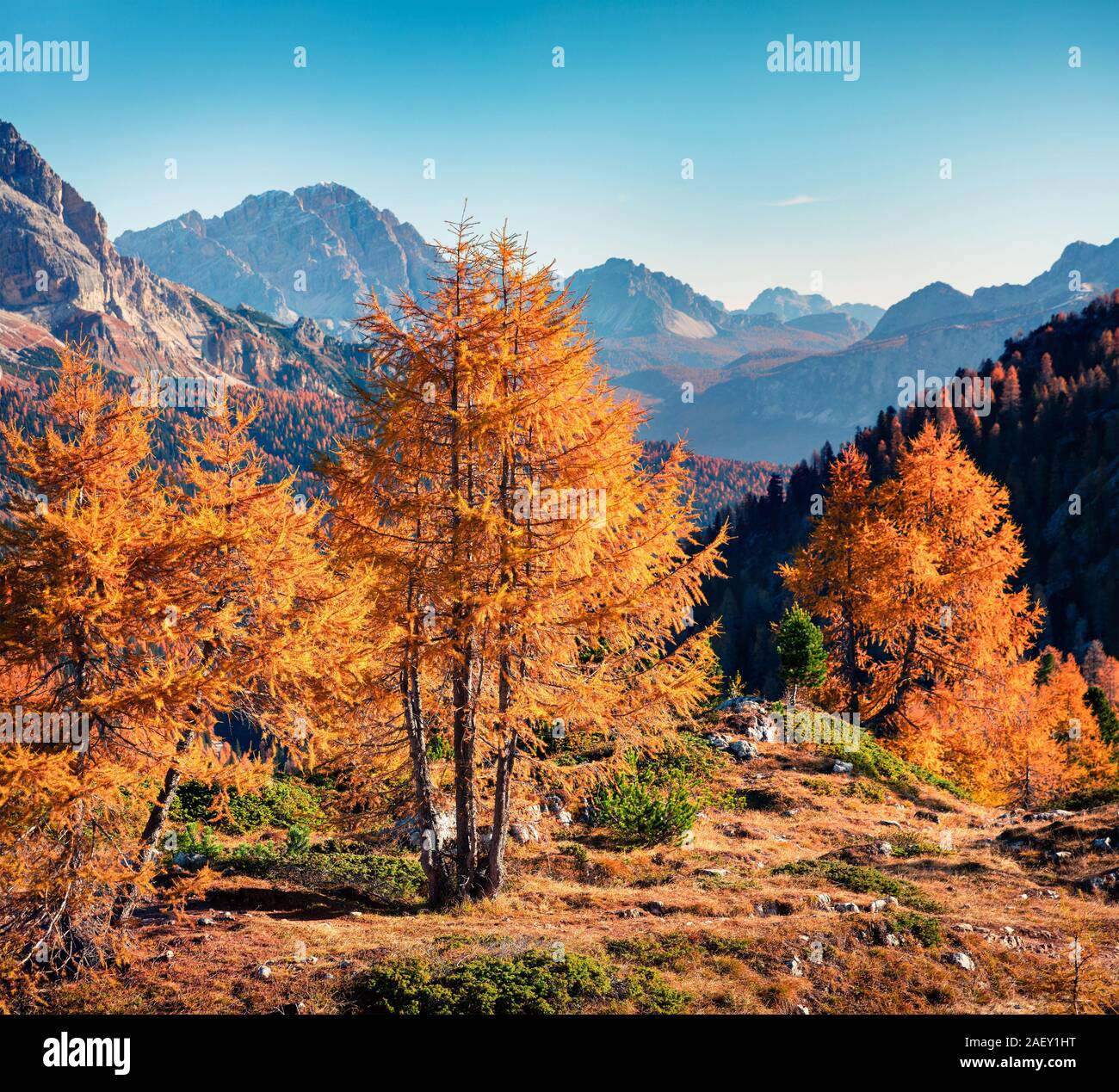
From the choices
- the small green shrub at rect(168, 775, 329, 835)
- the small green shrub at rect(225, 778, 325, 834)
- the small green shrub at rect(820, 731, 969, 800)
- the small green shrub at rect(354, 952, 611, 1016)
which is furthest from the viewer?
the small green shrub at rect(820, 731, 969, 800)

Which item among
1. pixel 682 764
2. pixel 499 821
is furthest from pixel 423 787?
pixel 682 764

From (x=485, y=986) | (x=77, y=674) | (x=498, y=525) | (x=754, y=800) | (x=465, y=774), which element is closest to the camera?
(x=485, y=986)

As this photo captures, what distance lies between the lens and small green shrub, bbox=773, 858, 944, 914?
43.5 feet

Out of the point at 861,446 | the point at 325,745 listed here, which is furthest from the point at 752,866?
the point at 861,446

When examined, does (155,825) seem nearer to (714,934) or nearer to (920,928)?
(714,934)

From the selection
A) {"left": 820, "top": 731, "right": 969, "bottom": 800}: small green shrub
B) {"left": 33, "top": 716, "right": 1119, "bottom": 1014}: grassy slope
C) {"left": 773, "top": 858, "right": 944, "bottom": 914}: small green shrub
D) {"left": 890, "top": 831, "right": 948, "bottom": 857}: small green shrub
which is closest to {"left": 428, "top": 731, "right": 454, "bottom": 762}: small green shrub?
{"left": 33, "top": 716, "right": 1119, "bottom": 1014}: grassy slope

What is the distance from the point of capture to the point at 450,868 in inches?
574

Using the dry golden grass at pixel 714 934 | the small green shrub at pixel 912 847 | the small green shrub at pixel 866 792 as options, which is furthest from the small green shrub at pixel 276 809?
the small green shrub at pixel 866 792

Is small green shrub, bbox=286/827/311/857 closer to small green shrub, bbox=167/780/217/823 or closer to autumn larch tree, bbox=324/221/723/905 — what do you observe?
small green shrub, bbox=167/780/217/823

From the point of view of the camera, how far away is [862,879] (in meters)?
14.5

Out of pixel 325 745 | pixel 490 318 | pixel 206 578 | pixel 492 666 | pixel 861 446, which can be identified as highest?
pixel 861 446
